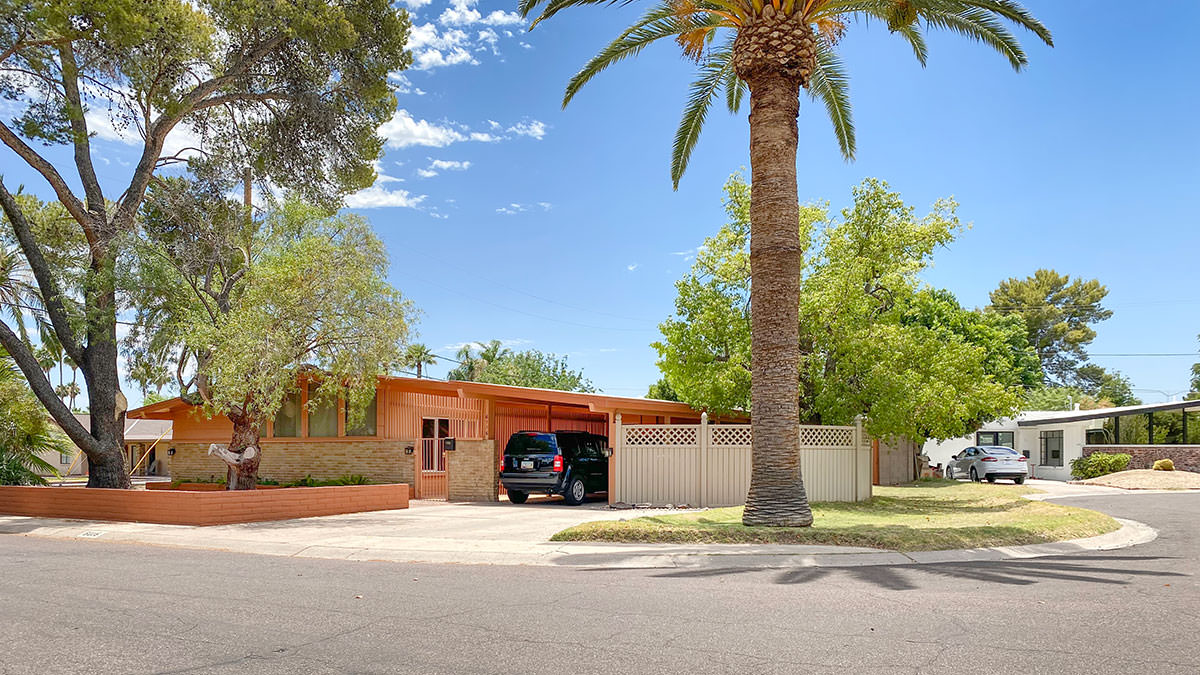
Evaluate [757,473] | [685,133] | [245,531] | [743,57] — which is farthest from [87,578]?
[685,133]

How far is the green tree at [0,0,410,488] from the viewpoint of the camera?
18.5 metres

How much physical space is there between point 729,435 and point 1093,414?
85.7 feet

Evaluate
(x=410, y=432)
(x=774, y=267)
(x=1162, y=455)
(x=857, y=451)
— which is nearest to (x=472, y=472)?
(x=410, y=432)

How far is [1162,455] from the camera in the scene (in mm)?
34562

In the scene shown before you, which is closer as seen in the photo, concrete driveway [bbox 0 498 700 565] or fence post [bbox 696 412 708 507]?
concrete driveway [bbox 0 498 700 565]

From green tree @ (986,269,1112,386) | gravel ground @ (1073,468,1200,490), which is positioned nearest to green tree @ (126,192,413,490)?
gravel ground @ (1073,468,1200,490)

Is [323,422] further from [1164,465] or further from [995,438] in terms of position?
[995,438]

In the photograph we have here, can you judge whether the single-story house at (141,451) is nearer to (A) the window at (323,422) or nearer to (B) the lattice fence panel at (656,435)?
(A) the window at (323,422)

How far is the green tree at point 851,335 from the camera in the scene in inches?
815

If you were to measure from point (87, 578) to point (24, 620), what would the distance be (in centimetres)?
251

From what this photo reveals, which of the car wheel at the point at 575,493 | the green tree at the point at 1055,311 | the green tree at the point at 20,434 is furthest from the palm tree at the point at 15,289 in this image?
the green tree at the point at 1055,311

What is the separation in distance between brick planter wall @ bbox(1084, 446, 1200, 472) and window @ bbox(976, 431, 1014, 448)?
24.3 feet

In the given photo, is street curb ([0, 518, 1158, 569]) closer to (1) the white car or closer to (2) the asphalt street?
(2) the asphalt street

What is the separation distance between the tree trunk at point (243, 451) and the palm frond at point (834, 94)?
550 inches
